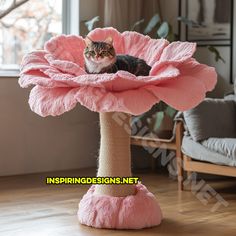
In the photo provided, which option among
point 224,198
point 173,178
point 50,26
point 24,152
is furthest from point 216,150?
point 50,26

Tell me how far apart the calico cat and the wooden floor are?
2.93ft

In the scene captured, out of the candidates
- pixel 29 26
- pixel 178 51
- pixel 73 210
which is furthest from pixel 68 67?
pixel 29 26

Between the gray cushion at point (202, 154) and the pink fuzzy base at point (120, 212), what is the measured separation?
2.81 ft

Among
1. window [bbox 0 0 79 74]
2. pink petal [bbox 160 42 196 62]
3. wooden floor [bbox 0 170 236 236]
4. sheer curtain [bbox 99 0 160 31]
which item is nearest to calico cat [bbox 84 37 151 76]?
pink petal [bbox 160 42 196 62]

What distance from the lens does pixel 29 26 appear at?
5000 mm

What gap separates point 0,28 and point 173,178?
1992 millimetres

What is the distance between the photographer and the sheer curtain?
5.14m

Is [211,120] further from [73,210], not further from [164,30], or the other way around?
[73,210]

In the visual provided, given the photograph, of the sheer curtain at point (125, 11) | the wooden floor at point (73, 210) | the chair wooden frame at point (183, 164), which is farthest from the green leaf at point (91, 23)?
the wooden floor at point (73, 210)

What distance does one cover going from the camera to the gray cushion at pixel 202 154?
382 cm

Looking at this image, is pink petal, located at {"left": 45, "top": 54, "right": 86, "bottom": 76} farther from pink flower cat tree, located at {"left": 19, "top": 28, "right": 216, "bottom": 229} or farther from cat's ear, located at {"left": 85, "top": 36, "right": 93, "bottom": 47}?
cat's ear, located at {"left": 85, "top": 36, "right": 93, "bottom": 47}

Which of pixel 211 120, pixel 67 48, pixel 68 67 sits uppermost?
pixel 67 48

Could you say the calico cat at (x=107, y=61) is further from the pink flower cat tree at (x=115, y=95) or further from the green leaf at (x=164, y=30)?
the green leaf at (x=164, y=30)

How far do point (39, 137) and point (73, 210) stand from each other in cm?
152
